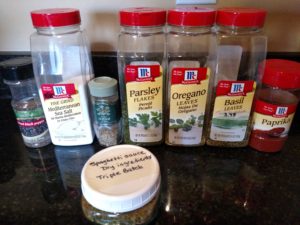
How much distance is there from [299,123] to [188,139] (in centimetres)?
34

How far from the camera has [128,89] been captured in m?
0.53

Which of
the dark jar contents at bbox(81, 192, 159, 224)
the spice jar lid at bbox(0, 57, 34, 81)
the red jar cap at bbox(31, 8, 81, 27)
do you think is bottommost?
the dark jar contents at bbox(81, 192, 159, 224)

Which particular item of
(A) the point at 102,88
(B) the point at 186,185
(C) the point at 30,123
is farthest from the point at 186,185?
(C) the point at 30,123

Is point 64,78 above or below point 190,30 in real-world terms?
below

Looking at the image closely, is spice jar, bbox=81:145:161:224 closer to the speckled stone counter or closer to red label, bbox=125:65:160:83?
the speckled stone counter

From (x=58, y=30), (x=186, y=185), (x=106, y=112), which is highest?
(x=58, y=30)

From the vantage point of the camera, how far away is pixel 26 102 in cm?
60

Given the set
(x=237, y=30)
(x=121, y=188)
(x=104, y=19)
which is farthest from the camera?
(x=104, y=19)

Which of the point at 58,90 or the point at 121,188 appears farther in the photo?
the point at 58,90

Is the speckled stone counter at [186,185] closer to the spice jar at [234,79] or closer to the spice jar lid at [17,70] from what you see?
the spice jar at [234,79]

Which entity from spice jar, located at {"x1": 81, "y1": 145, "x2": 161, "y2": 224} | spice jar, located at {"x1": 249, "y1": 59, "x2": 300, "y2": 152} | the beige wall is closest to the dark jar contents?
spice jar, located at {"x1": 81, "y1": 145, "x2": 161, "y2": 224}

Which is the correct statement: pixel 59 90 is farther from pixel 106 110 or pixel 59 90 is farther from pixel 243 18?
pixel 243 18

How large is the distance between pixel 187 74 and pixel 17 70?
36cm

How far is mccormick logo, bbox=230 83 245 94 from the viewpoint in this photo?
0.52 m
